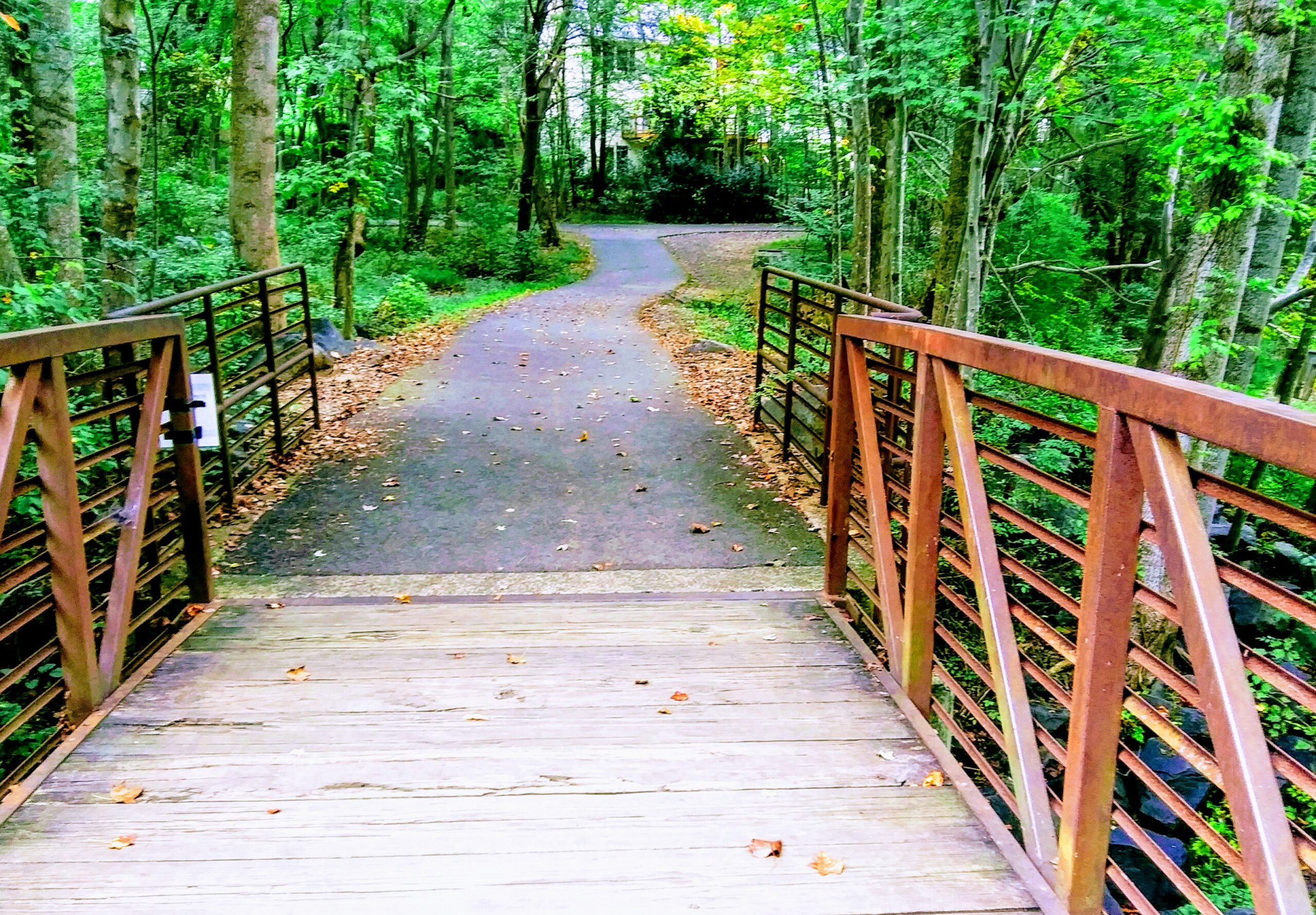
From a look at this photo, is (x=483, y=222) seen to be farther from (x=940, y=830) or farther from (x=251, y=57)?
(x=940, y=830)

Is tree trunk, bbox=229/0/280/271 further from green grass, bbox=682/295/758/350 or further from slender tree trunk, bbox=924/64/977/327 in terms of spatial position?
slender tree trunk, bbox=924/64/977/327

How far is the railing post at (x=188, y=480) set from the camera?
3.88 metres

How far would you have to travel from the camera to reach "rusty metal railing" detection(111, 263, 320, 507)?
17.7 ft

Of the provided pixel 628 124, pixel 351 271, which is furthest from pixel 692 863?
pixel 628 124

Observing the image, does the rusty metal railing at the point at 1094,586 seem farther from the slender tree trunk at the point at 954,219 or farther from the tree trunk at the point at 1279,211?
the slender tree trunk at the point at 954,219

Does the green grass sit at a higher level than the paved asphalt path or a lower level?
higher

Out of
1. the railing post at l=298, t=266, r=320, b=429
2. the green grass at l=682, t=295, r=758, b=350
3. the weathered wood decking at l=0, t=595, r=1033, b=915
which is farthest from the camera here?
the green grass at l=682, t=295, r=758, b=350

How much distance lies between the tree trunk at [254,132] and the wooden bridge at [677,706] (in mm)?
5876

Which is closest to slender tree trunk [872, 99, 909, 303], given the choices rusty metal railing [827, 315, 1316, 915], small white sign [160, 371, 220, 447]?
rusty metal railing [827, 315, 1316, 915]

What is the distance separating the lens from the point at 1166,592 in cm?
625

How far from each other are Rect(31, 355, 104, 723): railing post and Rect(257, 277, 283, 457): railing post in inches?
147

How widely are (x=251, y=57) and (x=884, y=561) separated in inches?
354

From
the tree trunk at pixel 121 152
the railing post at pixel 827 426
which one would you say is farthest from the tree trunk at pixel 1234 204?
the tree trunk at pixel 121 152

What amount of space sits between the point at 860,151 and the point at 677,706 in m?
7.62
